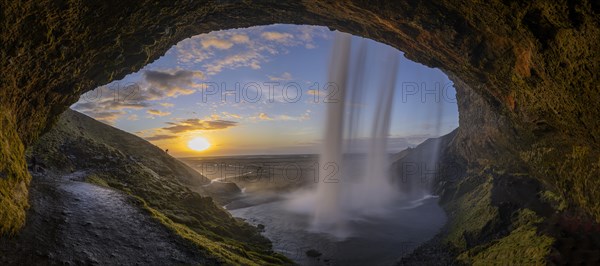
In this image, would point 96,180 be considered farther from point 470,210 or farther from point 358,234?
point 470,210

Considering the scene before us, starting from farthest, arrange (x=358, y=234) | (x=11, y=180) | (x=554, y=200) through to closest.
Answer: (x=358, y=234) → (x=554, y=200) → (x=11, y=180)

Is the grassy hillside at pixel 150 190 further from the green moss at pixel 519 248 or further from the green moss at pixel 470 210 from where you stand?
the green moss at pixel 470 210

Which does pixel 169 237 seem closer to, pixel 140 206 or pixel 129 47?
pixel 140 206

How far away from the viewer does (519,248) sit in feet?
60.8

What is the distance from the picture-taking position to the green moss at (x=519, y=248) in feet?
55.3

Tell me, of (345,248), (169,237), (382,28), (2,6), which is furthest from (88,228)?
(382,28)

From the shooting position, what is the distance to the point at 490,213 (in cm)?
2592

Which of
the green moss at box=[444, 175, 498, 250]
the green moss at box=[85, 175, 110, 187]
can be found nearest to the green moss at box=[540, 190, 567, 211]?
the green moss at box=[444, 175, 498, 250]

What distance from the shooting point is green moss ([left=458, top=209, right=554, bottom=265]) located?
55.3 ft

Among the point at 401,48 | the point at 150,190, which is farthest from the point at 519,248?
the point at 150,190

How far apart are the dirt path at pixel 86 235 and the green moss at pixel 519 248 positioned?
1823cm

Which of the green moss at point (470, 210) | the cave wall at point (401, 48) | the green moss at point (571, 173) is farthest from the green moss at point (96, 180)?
the green moss at point (571, 173)

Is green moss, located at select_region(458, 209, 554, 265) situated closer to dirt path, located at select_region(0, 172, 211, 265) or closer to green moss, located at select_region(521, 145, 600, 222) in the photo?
green moss, located at select_region(521, 145, 600, 222)

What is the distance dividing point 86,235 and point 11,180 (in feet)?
13.2
